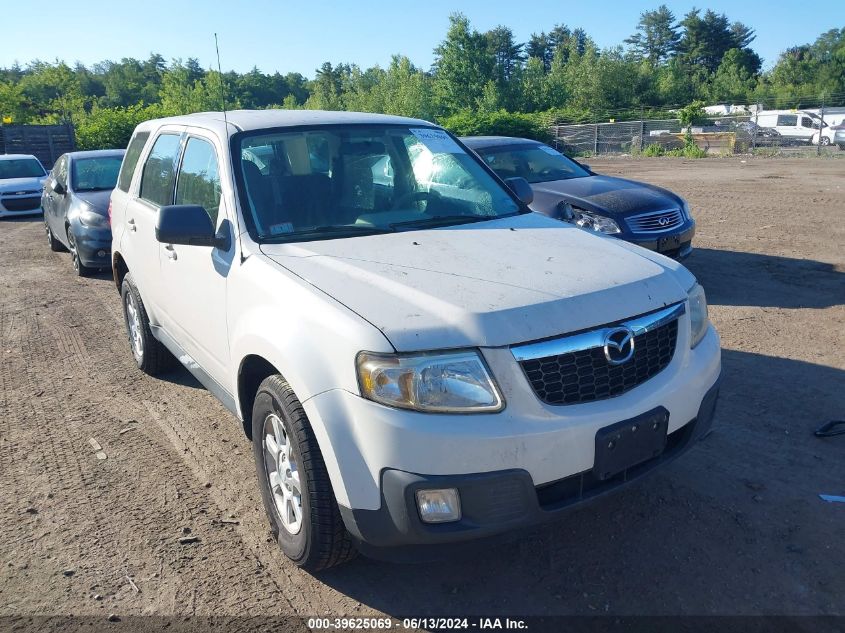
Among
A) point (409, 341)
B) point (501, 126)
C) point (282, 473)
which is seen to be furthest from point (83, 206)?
point (501, 126)

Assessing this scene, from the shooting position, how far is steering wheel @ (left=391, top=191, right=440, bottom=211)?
3.96m

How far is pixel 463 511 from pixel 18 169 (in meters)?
17.4

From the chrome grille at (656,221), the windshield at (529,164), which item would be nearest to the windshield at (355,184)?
the chrome grille at (656,221)

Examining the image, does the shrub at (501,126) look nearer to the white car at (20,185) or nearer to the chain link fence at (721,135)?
the chain link fence at (721,135)

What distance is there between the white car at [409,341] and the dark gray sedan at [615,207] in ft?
11.9

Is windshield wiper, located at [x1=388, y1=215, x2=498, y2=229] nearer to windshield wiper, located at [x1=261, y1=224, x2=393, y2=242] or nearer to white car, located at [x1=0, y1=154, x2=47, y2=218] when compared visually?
windshield wiper, located at [x1=261, y1=224, x2=393, y2=242]

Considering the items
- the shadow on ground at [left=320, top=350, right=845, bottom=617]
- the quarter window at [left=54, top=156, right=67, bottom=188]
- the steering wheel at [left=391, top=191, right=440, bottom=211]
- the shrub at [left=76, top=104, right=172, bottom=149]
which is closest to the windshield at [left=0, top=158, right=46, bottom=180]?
the quarter window at [left=54, top=156, right=67, bottom=188]

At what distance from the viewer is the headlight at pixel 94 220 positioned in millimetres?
9250

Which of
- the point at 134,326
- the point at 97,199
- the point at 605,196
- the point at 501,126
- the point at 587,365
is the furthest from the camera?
the point at 501,126

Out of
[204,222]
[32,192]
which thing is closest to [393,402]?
[204,222]

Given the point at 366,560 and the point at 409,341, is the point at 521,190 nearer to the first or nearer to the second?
the point at 409,341

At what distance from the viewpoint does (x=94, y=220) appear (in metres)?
9.28

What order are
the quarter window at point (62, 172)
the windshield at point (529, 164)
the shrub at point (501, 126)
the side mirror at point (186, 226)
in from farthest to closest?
1. the shrub at point (501, 126)
2. the quarter window at point (62, 172)
3. the windshield at point (529, 164)
4. the side mirror at point (186, 226)

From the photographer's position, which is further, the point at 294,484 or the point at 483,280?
the point at 294,484
